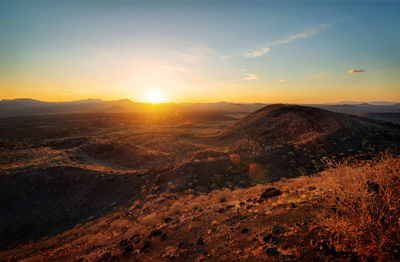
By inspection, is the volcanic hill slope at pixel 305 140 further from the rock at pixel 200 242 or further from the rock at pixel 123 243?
the rock at pixel 123 243

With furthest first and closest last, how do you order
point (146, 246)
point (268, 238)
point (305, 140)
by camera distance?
point (305, 140) → point (146, 246) → point (268, 238)

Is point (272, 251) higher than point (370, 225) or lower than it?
lower

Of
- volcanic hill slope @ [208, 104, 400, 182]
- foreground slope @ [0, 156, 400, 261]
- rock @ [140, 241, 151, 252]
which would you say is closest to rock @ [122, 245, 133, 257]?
foreground slope @ [0, 156, 400, 261]

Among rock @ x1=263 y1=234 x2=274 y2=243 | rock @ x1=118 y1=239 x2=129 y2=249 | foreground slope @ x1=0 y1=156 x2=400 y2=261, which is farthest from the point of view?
rock @ x1=118 y1=239 x2=129 y2=249

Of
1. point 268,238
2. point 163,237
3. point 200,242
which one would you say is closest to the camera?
point 268,238

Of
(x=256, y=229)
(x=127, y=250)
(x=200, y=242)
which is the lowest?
(x=127, y=250)

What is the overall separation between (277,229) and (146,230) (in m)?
3.96

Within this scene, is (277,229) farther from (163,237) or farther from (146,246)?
(146,246)

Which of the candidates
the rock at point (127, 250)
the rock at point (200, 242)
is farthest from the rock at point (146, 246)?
the rock at point (200, 242)

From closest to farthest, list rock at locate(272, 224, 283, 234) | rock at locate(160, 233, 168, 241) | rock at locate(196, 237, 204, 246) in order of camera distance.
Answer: rock at locate(272, 224, 283, 234)
rock at locate(196, 237, 204, 246)
rock at locate(160, 233, 168, 241)

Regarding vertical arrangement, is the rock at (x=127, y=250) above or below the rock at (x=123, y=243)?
above

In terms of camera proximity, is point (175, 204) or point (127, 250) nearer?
point (127, 250)

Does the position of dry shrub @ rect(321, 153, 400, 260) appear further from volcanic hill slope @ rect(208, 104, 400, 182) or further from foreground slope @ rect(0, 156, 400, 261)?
volcanic hill slope @ rect(208, 104, 400, 182)

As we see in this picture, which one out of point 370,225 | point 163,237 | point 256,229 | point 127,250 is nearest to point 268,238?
point 256,229
